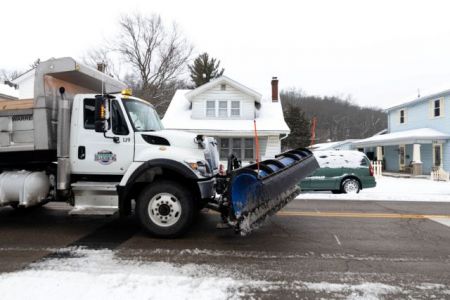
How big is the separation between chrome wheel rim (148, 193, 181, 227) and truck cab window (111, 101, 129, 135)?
133 cm

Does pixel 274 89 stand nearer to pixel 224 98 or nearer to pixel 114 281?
pixel 224 98

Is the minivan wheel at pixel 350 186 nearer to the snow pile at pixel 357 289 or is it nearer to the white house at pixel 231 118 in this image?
the white house at pixel 231 118

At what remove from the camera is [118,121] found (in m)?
6.42

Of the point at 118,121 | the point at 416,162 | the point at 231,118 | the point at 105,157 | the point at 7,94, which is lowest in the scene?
the point at 416,162

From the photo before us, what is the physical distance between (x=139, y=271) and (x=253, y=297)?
158 centimetres

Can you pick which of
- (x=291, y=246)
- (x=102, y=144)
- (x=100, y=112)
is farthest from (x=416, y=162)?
(x=100, y=112)

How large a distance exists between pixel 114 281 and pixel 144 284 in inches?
14.9

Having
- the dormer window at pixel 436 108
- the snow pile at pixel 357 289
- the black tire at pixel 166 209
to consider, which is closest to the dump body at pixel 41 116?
the black tire at pixel 166 209

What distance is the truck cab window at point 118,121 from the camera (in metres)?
6.39

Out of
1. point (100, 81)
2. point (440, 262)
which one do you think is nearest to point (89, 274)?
point (100, 81)

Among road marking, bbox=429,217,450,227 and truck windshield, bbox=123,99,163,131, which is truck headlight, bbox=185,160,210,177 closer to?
truck windshield, bbox=123,99,163,131

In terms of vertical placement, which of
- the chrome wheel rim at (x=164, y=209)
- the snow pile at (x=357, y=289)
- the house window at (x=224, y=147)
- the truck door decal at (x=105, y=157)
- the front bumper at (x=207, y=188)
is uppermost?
the house window at (x=224, y=147)

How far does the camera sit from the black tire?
6.09 m

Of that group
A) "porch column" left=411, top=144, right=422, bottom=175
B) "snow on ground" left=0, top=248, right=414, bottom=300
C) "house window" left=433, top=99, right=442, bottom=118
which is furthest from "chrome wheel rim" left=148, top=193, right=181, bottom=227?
"house window" left=433, top=99, right=442, bottom=118
